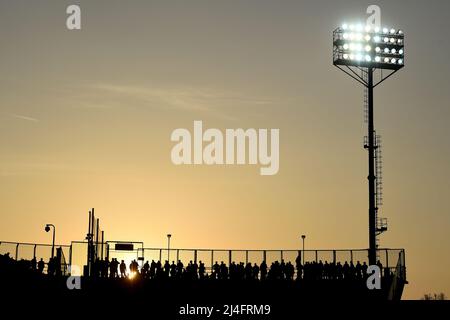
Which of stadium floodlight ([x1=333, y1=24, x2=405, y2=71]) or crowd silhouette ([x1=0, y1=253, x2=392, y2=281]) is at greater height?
stadium floodlight ([x1=333, y1=24, x2=405, y2=71])

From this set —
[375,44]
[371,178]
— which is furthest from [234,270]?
[375,44]

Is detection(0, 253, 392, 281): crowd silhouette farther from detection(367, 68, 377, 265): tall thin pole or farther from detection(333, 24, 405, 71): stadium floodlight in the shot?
detection(333, 24, 405, 71): stadium floodlight

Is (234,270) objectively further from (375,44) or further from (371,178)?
(375,44)

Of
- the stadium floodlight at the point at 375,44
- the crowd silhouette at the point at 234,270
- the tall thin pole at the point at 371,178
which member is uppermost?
the stadium floodlight at the point at 375,44

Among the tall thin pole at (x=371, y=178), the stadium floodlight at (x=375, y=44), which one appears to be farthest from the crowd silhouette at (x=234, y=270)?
the stadium floodlight at (x=375, y=44)

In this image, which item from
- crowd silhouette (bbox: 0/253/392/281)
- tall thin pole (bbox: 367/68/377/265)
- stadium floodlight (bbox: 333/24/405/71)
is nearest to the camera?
crowd silhouette (bbox: 0/253/392/281)

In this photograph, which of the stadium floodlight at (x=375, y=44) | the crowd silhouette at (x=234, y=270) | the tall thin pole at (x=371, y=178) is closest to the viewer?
the crowd silhouette at (x=234, y=270)

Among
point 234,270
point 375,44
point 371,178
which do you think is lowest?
point 234,270

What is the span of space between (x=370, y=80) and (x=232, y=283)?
67.0ft

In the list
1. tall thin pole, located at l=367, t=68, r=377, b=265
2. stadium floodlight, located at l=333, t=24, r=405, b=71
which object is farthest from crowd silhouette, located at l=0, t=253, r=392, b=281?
stadium floodlight, located at l=333, t=24, r=405, b=71

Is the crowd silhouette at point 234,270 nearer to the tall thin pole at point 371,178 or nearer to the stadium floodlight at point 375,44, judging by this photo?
the tall thin pole at point 371,178

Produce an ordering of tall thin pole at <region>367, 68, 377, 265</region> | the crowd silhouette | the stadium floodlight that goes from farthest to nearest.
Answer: the stadium floodlight → tall thin pole at <region>367, 68, 377, 265</region> → the crowd silhouette

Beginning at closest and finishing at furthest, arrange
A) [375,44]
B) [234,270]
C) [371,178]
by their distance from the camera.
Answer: [234,270]
[371,178]
[375,44]

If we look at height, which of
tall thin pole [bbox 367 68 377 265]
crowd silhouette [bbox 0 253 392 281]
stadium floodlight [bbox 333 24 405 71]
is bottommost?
crowd silhouette [bbox 0 253 392 281]
